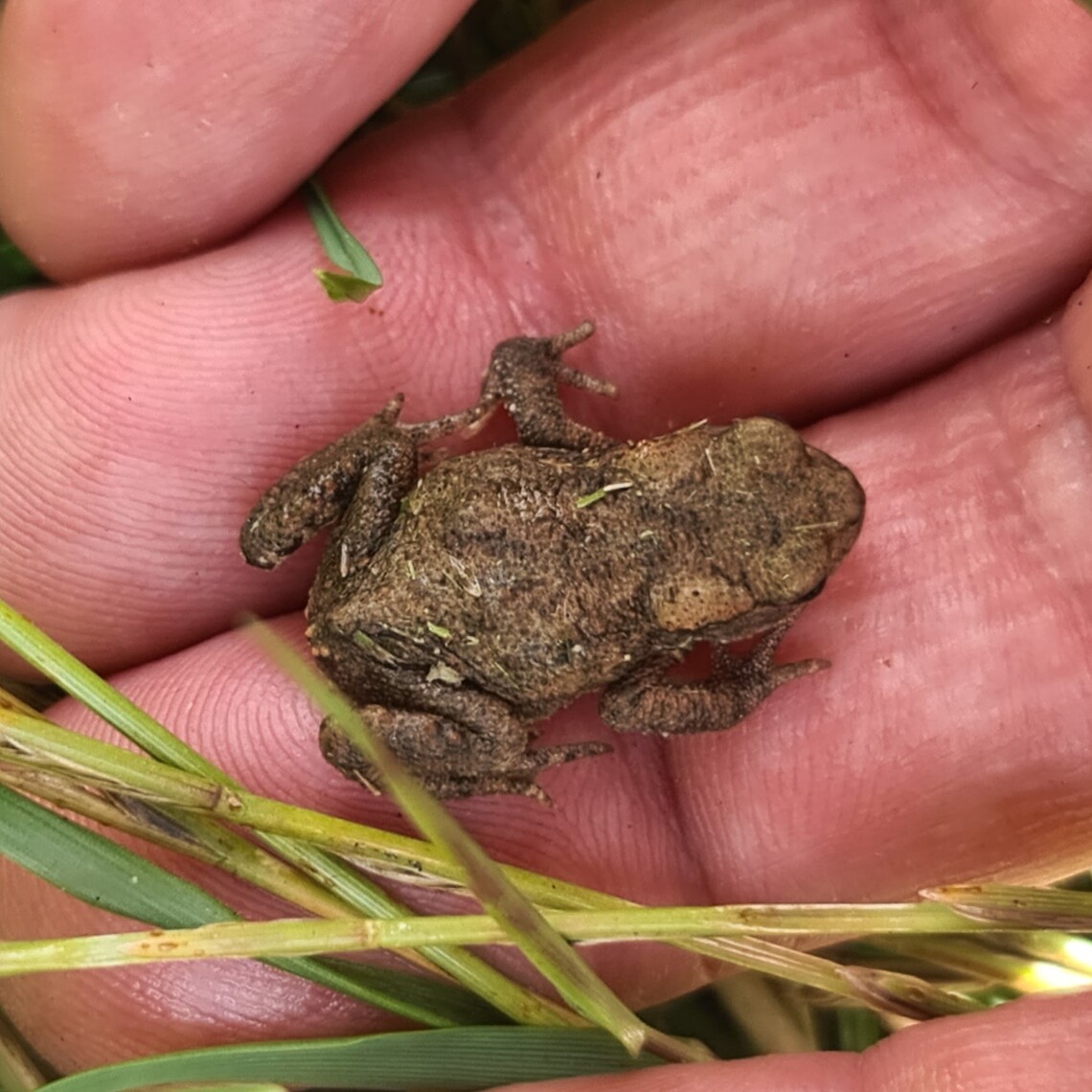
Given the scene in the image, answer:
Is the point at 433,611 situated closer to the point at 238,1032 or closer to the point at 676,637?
the point at 676,637

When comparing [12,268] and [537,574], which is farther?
[12,268]

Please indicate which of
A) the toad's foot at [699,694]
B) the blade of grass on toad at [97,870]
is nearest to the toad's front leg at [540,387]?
the toad's foot at [699,694]

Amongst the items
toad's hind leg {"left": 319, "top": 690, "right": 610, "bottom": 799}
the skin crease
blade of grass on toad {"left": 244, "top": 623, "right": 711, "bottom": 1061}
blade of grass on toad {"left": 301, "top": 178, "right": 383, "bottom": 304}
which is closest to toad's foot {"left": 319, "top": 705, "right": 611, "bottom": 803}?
toad's hind leg {"left": 319, "top": 690, "right": 610, "bottom": 799}

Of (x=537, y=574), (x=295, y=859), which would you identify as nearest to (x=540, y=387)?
(x=537, y=574)

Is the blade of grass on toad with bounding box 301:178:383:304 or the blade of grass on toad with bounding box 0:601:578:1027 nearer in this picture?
the blade of grass on toad with bounding box 0:601:578:1027

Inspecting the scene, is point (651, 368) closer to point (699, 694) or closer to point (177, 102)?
point (699, 694)

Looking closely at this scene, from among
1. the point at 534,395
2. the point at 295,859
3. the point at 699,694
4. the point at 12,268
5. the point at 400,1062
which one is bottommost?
the point at 400,1062

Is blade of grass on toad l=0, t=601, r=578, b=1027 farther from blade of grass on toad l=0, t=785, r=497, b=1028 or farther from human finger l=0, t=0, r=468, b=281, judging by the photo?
human finger l=0, t=0, r=468, b=281

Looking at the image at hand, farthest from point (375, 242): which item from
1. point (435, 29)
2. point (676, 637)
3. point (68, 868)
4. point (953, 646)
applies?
point (953, 646)
